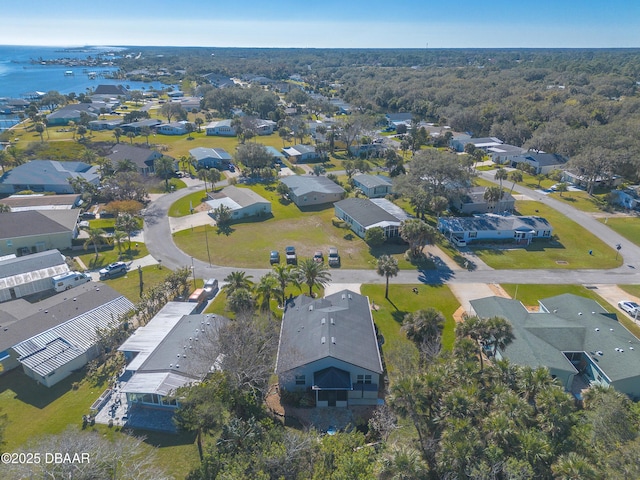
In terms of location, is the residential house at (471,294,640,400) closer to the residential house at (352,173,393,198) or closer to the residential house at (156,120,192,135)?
the residential house at (352,173,393,198)

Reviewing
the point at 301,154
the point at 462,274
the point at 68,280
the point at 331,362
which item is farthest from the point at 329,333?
the point at 301,154

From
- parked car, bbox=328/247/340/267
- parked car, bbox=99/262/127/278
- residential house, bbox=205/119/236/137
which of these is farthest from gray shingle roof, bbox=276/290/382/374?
residential house, bbox=205/119/236/137

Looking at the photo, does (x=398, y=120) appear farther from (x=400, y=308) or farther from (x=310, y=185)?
(x=400, y=308)

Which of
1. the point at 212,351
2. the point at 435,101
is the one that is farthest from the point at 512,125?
the point at 212,351

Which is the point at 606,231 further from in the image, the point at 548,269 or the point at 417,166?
the point at 417,166

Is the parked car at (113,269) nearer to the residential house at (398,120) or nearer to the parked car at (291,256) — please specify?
the parked car at (291,256)
